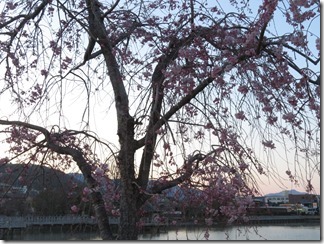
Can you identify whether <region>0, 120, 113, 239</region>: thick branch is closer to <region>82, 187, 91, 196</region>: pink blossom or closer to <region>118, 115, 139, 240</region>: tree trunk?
<region>82, 187, 91, 196</region>: pink blossom

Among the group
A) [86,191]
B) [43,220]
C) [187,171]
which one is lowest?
[43,220]

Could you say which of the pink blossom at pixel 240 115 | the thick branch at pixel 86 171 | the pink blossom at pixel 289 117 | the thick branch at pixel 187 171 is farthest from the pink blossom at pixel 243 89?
the thick branch at pixel 86 171

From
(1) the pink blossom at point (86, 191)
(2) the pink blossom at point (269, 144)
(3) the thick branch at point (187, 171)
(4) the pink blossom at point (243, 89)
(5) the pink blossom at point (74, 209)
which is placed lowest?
(5) the pink blossom at point (74, 209)

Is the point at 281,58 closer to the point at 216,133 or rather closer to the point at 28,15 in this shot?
the point at 216,133

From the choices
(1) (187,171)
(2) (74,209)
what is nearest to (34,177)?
(2) (74,209)

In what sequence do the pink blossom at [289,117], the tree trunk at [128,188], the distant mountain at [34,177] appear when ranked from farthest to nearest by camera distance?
1. the distant mountain at [34,177]
2. the tree trunk at [128,188]
3. the pink blossom at [289,117]

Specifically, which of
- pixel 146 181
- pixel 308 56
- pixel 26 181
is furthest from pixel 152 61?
pixel 26 181

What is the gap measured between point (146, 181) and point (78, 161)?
0.78 m

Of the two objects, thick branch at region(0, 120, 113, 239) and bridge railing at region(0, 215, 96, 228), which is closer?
thick branch at region(0, 120, 113, 239)

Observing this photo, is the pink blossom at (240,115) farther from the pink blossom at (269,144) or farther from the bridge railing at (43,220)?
the bridge railing at (43,220)

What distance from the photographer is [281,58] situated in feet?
12.9

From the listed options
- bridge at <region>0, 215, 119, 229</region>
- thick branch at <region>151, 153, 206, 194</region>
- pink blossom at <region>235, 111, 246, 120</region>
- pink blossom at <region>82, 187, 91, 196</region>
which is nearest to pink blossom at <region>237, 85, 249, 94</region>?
pink blossom at <region>235, 111, 246, 120</region>

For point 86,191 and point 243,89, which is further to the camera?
point 86,191

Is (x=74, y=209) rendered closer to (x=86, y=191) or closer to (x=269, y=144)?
(x=86, y=191)
